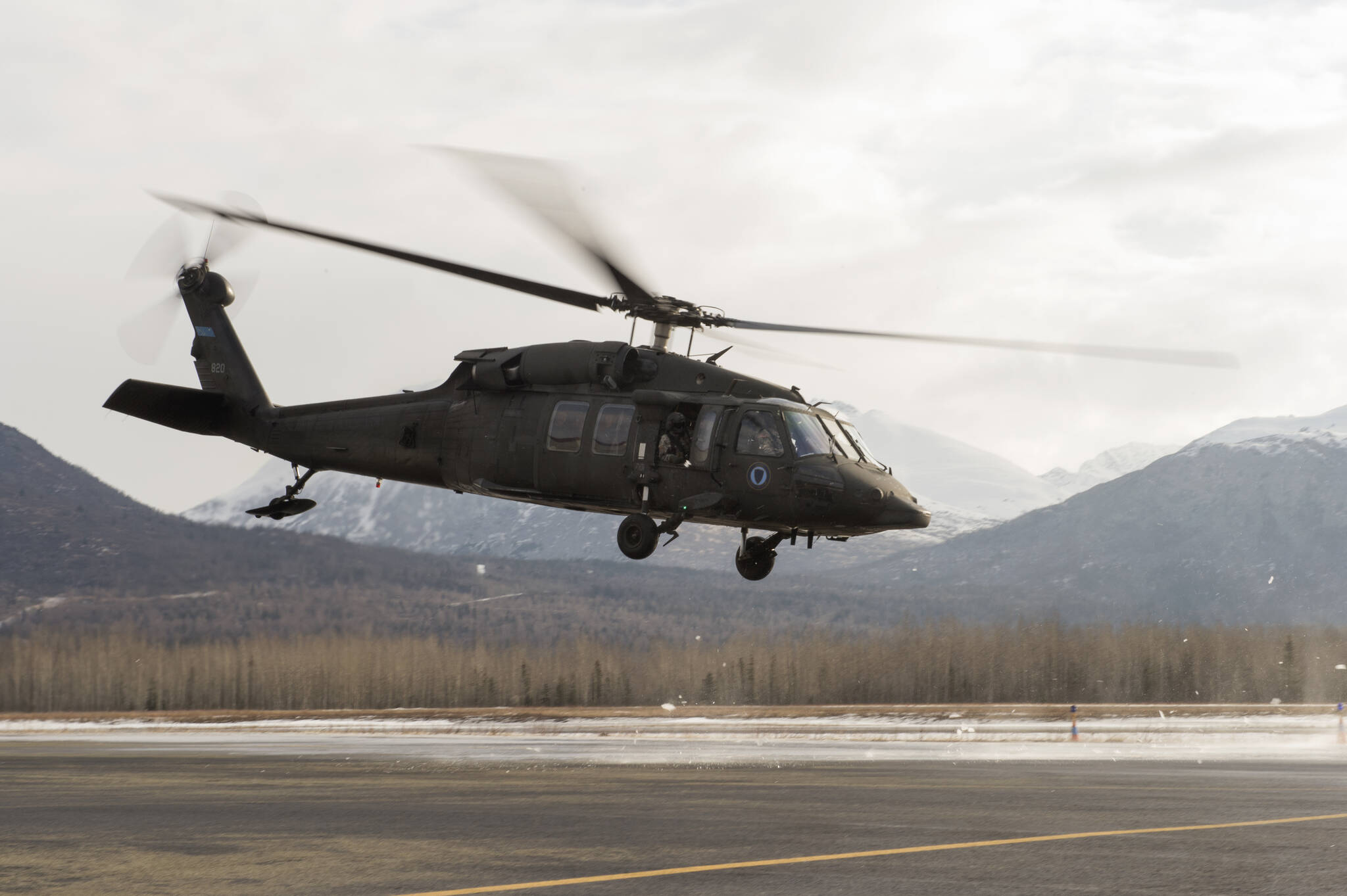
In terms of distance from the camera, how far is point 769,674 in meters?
46.9

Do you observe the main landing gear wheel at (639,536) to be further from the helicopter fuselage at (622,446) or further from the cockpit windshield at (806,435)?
the cockpit windshield at (806,435)

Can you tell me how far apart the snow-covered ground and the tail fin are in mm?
6444

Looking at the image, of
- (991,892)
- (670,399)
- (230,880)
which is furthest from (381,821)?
(670,399)

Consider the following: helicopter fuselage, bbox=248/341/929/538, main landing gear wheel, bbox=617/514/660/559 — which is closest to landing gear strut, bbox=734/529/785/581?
helicopter fuselage, bbox=248/341/929/538

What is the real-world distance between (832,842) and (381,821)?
4.46m

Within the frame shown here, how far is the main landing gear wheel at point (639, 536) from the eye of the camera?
810 inches

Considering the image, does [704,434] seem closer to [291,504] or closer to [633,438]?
[633,438]

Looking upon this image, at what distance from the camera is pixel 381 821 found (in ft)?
47.1

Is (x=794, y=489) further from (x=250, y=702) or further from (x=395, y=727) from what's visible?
(x=250, y=702)

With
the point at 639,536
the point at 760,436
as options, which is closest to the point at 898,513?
the point at 760,436

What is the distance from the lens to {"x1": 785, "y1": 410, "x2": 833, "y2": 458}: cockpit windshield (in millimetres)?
20188

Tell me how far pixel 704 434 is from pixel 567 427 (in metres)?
2.19

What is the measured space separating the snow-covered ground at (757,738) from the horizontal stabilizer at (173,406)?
6.02 metres

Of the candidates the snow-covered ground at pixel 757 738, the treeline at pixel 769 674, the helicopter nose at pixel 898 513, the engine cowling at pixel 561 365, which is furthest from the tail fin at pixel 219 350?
the treeline at pixel 769 674
